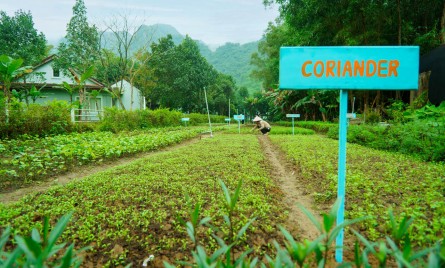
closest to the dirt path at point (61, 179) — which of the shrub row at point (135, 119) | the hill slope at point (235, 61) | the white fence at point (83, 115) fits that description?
the shrub row at point (135, 119)

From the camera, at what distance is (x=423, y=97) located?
11.3 meters

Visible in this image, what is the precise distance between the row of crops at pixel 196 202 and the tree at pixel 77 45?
20862mm

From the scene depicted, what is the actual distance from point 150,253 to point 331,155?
5.89m

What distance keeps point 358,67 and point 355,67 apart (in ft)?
0.07

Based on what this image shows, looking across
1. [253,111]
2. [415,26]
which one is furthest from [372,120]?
[253,111]

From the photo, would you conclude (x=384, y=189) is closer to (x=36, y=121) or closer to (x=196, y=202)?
(x=196, y=202)

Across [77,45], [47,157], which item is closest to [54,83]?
[77,45]

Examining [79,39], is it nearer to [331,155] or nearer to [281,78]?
[331,155]

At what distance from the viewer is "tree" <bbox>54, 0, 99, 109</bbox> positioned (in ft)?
74.7

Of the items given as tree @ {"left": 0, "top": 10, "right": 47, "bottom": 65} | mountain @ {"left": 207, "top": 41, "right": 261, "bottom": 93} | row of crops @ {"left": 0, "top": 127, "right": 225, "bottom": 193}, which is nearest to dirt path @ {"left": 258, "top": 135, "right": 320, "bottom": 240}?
row of crops @ {"left": 0, "top": 127, "right": 225, "bottom": 193}

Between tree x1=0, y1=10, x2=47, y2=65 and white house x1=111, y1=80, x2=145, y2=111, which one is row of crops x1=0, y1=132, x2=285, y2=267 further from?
white house x1=111, y1=80, x2=145, y2=111

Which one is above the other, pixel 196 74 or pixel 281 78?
pixel 196 74

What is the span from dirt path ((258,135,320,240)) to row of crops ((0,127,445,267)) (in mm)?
132

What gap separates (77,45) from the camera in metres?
23.3
